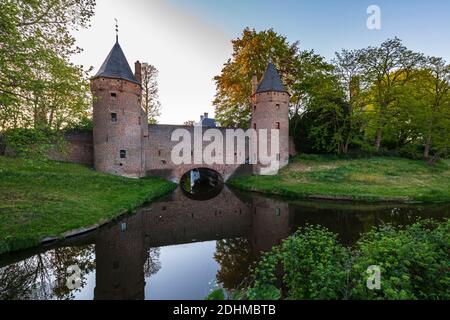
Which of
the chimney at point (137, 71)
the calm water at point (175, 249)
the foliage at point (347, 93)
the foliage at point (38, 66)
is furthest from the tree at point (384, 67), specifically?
the foliage at point (38, 66)

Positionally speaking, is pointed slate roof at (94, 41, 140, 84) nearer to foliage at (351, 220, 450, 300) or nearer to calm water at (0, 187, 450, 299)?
calm water at (0, 187, 450, 299)

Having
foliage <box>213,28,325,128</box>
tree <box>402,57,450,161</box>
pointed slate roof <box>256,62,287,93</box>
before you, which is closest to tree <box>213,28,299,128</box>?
foliage <box>213,28,325,128</box>

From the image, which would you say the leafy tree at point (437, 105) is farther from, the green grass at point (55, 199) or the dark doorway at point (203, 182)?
the green grass at point (55, 199)

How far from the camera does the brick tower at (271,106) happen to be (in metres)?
20.3

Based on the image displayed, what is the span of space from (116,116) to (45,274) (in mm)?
12388

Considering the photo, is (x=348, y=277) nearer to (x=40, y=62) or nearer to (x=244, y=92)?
(x=40, y=62)

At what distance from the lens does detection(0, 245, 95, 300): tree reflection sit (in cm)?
548

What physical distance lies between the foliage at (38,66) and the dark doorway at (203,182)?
1057 centimetres

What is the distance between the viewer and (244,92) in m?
22.6

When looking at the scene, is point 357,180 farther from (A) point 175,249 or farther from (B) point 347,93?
(A) point 175,249

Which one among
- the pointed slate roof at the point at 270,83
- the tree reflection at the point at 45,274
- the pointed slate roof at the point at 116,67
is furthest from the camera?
the pointed slate roof at the point at 270,83

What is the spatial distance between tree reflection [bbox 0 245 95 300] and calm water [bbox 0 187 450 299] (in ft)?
0.06

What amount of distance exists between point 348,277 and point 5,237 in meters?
8.76
